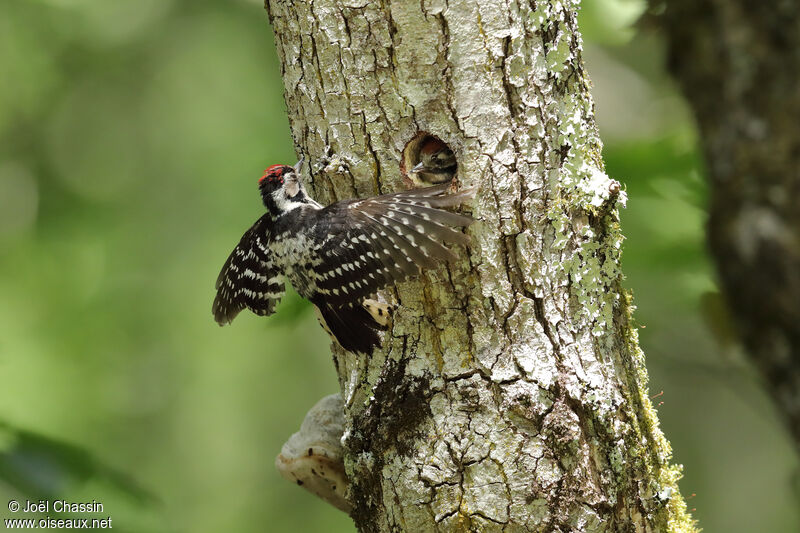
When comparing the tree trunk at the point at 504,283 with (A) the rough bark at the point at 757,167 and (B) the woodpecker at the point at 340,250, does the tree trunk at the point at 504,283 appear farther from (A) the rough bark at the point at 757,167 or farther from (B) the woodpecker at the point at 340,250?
(A) the rough bark at the point at 757,167

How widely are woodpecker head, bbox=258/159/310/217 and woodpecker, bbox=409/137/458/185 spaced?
1.64 feet

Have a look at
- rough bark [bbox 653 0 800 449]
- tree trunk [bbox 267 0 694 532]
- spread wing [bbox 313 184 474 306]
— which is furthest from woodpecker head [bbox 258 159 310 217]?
rough bark [bbox 653 0 800 449]

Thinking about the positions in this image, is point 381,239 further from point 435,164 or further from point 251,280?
point 251,280

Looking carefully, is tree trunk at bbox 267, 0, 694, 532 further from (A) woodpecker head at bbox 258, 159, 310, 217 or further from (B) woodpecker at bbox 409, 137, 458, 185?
(A) woodpecker head at bbox 258, 159, 310, 217

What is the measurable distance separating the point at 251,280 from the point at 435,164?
0.98 meters

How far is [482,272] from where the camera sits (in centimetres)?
232

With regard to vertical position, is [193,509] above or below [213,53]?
below

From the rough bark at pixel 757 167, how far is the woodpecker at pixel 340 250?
125 cm

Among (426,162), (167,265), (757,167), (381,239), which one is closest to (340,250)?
(381,239)

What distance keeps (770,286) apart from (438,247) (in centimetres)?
133

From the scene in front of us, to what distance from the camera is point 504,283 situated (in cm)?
230

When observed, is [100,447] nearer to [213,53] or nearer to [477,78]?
[213,53]

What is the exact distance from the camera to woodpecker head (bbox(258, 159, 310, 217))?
110 inches

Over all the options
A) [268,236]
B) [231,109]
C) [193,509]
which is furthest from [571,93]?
[193,509]
